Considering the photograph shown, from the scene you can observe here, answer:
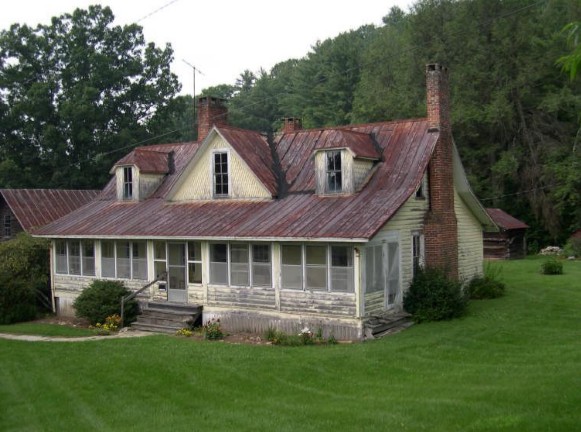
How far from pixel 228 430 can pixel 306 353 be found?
18.9 ft

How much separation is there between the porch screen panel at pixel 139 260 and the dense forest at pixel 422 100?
26065 mm

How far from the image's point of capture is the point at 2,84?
46875mm

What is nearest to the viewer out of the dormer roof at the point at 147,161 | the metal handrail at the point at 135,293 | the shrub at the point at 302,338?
the shrub at the point at 302,338

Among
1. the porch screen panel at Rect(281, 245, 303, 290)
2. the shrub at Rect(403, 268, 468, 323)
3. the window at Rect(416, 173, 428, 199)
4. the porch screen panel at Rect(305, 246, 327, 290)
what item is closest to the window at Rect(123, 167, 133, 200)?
the porch screen panel at Rect(281, 245, 303, 290)

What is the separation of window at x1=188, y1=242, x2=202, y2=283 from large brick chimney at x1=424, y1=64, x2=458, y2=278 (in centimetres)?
736

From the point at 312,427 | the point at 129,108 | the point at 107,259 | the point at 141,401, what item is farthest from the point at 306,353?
the point at 129,108

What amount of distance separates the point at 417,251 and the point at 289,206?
168 inches

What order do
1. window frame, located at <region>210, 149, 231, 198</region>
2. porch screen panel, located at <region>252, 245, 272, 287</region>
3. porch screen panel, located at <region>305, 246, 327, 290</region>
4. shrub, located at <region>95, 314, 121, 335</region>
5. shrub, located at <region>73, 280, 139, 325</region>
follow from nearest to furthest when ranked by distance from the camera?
porch screen panel, located at <region>305, 246, 327, 290</region>, porch screen panel, located at <region>252, 245, 272, 287</region>, shrub, located at <region>95, 314, 121, 335</region>, shrub, located at <region>73, 280, 139, 325</region>, window frame, located at <region>210, 149, 231, 198</region>

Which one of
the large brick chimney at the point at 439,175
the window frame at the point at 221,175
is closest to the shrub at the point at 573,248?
the large brick chimney at the point at 439,175

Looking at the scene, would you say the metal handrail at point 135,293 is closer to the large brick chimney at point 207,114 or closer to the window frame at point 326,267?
the window frame at point 326,267

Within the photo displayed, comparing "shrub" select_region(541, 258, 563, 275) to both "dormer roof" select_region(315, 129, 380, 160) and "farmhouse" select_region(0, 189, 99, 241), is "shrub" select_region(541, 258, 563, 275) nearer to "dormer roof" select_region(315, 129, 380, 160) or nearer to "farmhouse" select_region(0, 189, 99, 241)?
"dormer roof" select_region(315, 129, 380, 160)

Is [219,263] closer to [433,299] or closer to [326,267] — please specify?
[326,267]

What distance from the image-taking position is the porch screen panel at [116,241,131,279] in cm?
2306

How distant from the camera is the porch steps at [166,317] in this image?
20.2 m
